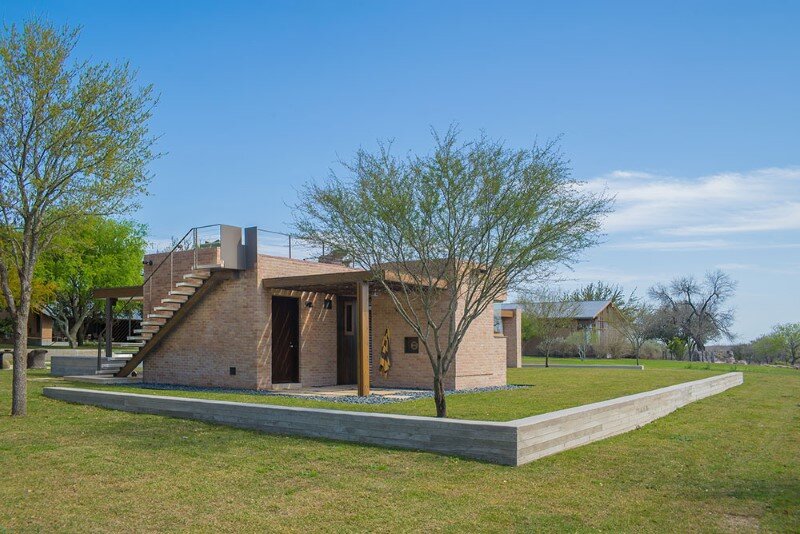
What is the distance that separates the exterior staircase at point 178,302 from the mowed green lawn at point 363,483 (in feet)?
23.5

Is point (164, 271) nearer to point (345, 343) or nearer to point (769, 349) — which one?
point (345, 343)

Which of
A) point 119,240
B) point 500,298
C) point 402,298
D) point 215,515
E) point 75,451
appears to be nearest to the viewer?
point 215,515

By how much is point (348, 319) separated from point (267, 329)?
310 centimetres

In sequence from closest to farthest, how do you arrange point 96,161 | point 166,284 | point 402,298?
point 96,161 → point 402,298 → point 166,284

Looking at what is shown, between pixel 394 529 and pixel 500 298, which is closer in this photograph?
pixel 394 529

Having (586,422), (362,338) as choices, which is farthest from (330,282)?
(586,422)

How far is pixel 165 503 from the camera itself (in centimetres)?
700

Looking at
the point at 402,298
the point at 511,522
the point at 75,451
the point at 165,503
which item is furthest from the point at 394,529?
the point at 402,298

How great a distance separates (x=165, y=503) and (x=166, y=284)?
48.4 ft

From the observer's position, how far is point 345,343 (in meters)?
20.7

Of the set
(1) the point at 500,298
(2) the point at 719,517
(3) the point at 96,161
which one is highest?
(3) the point at 96,161

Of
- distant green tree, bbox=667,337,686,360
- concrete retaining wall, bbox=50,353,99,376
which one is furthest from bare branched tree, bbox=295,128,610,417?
distant green tree, bbox=667,337,686,360

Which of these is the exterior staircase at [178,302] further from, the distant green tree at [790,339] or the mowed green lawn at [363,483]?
the distant green tree at [790,339]

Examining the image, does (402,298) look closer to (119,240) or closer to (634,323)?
(634,323)
